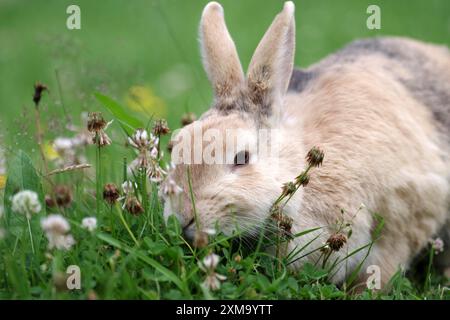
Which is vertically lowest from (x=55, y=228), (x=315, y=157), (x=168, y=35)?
(x=55, y=228)

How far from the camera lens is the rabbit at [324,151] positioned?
3.35 m

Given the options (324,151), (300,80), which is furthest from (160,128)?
(300,80)

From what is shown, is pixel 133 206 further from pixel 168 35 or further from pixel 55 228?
pixel 168 35

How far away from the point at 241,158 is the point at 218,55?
795mm

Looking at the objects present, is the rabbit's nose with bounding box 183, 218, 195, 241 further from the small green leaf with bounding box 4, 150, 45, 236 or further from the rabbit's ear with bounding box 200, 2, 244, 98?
the rabbit's ear with bounding box 200, 2, 244, 98

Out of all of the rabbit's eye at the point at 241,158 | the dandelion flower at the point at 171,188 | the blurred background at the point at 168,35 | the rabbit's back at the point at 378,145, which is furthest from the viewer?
the blurred background at the point at 168,35

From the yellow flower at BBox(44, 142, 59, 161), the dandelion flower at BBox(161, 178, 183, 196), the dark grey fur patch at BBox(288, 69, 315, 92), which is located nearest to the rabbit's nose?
the dandelion flower at BBox(161, 178, 183, 196)

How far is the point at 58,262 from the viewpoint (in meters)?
2.94

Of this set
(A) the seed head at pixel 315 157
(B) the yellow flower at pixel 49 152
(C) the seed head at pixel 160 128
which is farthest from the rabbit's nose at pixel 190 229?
(B) the yellow flower at pixel 49 152

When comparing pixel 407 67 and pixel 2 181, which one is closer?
pixel 2 181

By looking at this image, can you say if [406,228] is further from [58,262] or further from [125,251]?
[58,262]

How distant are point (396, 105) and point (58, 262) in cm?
244

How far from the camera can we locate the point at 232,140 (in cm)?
347

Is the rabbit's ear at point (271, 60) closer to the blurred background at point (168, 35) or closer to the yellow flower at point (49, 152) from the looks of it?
the yellow flower at point (49, 152)
